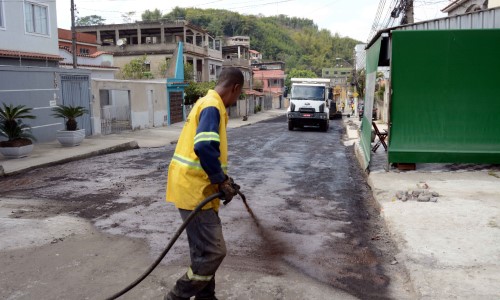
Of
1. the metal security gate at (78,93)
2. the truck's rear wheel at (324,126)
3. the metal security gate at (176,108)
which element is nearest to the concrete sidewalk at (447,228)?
the metal security gate at (78,93)

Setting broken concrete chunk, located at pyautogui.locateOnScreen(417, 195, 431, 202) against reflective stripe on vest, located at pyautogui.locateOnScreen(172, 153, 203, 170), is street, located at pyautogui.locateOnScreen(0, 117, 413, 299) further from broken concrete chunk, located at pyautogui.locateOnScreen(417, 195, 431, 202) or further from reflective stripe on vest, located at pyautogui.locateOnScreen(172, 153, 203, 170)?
reflective stripe on vest, located at pyautogui.locateOnScreen(172, 153, 203, 170)

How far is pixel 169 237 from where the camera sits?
6.01 metres

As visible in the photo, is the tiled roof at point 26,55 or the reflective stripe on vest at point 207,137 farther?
the tiled roof at point 26,55

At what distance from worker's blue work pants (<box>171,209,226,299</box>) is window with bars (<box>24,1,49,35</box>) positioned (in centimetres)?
2253

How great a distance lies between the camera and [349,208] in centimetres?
797

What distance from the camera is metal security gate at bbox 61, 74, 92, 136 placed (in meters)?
19.1

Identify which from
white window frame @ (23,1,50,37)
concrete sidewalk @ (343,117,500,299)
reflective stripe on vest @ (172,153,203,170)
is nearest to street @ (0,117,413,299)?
concrete sidewalk @ (343,117,500,299)

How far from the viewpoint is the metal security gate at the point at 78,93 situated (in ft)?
62.8

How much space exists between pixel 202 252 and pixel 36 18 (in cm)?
2348

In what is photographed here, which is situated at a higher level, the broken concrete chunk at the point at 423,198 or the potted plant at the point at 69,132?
the potted plant at the point at 69,132

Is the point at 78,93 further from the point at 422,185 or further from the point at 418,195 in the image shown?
the point at 418,195

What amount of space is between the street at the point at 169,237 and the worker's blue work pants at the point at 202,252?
72 centimetres

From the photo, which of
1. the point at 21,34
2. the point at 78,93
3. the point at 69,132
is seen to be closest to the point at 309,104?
the point at 78,93

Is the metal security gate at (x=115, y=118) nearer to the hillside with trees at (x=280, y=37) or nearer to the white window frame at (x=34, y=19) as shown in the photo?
the white window frame at (x=34, y=19)
